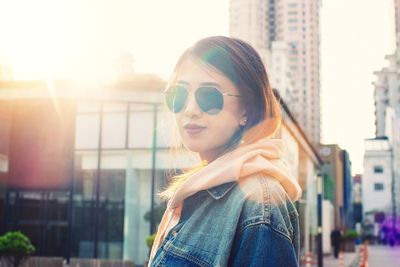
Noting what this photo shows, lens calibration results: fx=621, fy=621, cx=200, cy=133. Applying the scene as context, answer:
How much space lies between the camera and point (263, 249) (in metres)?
1.62

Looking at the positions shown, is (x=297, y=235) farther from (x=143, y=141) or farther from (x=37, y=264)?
(x=143, y=141)

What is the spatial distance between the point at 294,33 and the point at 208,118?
138 m

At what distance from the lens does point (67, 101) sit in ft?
78.4

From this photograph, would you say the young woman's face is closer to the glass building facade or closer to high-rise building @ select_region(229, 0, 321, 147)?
the glass building facade

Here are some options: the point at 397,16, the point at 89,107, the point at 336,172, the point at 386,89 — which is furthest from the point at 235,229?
the point at 397,16

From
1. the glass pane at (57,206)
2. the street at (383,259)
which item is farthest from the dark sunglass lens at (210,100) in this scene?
the street at (383,259)

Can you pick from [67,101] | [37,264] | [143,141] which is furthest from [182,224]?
[67,101]

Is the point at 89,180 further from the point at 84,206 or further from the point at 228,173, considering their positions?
the point at 228,173

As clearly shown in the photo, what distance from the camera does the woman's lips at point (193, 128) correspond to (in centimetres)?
206

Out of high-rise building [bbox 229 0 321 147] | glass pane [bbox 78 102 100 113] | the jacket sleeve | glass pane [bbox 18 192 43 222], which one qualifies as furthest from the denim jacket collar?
high-rise building [bbox 229 0 321 147]

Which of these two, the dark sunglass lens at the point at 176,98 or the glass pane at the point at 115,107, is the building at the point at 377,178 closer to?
the glass pane at the point at 115,107

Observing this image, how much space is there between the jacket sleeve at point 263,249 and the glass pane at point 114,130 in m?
21.3

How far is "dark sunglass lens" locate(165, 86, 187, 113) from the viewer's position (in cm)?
214

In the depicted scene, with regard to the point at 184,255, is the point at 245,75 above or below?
above
